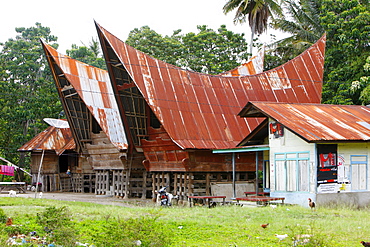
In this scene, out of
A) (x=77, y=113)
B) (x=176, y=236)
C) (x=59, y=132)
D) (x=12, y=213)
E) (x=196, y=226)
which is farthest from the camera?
(x=59, y=132)

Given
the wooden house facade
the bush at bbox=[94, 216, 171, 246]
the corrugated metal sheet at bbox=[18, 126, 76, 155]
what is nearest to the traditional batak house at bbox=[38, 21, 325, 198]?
the wooden house facade

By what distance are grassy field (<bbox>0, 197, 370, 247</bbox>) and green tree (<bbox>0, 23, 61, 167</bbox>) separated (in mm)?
26887

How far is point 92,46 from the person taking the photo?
5772cm

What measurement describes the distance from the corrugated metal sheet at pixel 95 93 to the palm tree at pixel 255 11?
54.0 ft

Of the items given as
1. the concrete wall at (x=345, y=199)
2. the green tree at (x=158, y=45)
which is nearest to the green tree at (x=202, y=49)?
the green tree at (x=158, y=45)

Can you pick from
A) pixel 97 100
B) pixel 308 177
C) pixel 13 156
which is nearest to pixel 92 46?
pixel 13 156

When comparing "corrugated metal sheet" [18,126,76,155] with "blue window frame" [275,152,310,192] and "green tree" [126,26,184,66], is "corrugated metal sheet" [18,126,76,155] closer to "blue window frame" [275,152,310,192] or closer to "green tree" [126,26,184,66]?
"green tree" [126,26,184,66]

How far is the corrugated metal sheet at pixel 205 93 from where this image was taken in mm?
22938

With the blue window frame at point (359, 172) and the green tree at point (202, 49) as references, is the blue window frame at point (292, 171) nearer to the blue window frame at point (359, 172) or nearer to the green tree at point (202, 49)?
the blue window frame at point (359, 172)

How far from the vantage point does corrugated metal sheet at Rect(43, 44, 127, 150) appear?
26.1 metres

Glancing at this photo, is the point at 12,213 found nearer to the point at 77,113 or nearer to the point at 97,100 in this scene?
the point at 97,100

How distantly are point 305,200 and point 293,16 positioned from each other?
25847 millimetres

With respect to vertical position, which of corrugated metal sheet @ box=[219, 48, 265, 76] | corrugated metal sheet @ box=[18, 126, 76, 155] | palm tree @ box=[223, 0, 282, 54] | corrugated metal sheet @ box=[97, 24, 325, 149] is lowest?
corrugated metal sheet @ box=[18, 126, 76, 155]

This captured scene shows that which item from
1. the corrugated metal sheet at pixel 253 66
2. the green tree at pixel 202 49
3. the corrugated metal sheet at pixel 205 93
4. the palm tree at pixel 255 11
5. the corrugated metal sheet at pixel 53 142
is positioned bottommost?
the corrugated metal sheet at pixel 53 142
